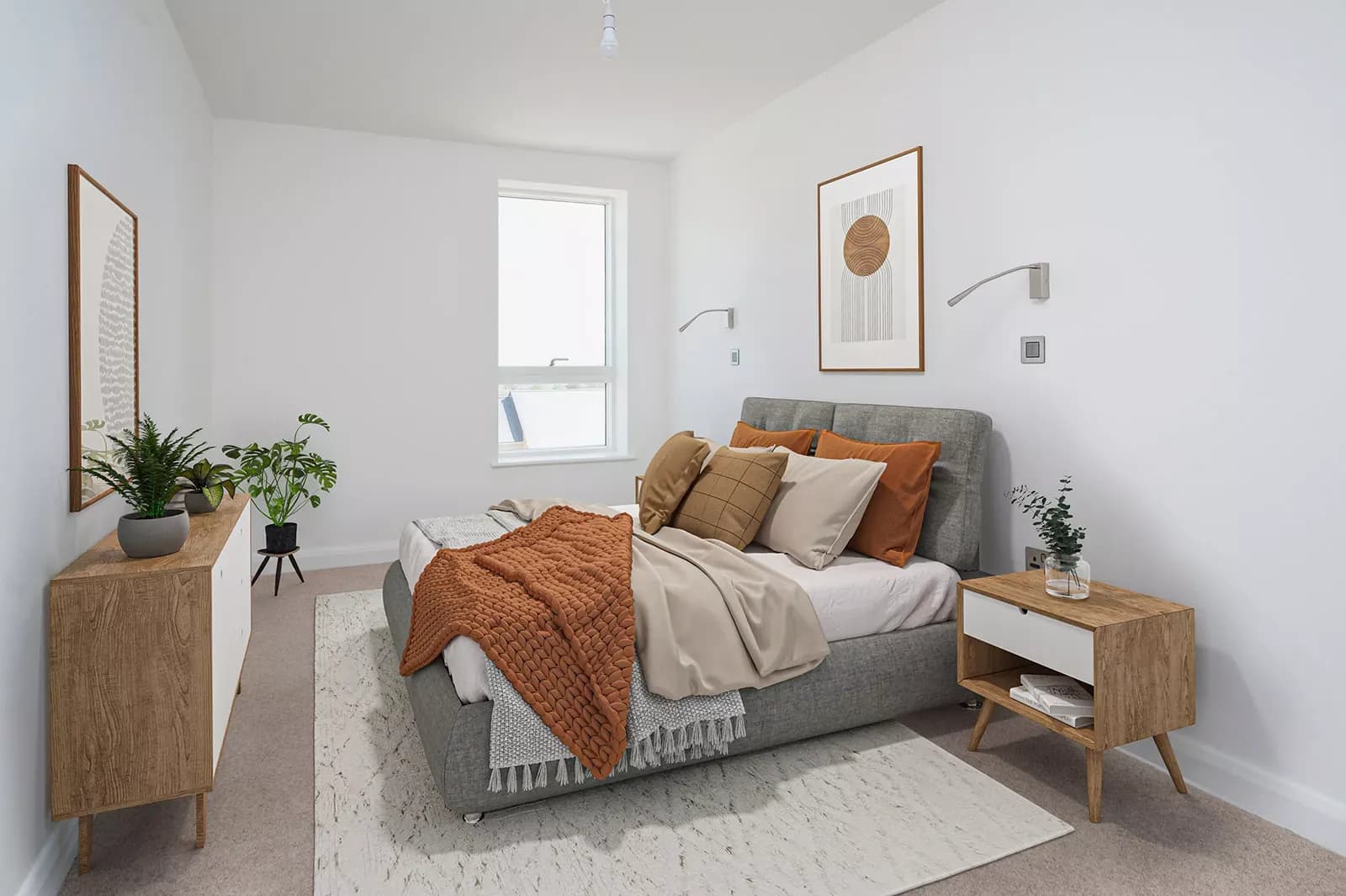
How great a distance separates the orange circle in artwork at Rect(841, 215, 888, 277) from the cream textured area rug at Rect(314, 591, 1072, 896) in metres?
2.02

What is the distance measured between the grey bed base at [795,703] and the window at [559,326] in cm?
272

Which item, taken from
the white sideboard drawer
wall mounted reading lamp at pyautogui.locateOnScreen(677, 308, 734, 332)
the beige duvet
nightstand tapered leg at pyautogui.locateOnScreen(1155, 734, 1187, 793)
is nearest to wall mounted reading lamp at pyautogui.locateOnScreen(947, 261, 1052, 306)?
the white sideboard drawer

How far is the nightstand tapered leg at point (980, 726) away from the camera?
2488 mm

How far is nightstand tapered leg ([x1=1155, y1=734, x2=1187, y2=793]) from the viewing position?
223cm

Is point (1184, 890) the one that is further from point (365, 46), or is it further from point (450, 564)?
point (365, 46)

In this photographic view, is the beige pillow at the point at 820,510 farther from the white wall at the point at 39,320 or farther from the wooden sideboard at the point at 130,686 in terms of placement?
the white wall at the point at 39,320

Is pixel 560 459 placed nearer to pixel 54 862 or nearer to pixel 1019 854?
pixel 54 862

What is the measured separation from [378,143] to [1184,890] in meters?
5.19

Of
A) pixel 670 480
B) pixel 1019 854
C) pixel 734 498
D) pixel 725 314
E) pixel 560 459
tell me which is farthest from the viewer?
pixel 560 459

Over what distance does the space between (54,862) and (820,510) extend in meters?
2.36

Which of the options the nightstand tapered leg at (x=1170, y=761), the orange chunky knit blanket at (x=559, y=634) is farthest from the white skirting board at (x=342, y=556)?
the nightstand tapered leg at (x=1170, y=761)

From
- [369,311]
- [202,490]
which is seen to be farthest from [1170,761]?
[369,311]

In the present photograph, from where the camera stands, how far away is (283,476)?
185 inches

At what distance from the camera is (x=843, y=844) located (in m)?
2.04
